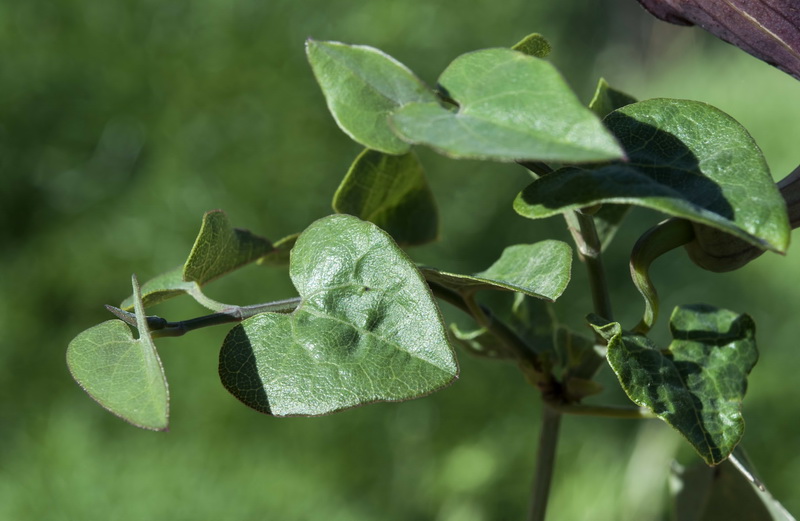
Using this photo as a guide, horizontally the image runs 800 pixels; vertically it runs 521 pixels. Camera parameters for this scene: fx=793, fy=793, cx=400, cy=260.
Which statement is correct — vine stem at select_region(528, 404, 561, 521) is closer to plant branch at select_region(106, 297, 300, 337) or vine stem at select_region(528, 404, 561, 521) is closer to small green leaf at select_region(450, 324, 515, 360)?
small green leaf at select_region(450, 324, 515, 360)

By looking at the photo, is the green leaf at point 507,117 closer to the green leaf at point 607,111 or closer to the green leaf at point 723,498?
the green leaf at point 607,111

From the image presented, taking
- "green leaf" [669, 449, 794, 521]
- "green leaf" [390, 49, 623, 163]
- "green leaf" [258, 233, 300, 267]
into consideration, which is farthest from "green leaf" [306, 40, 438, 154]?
"green leaf" [669, 449, 794, 521]

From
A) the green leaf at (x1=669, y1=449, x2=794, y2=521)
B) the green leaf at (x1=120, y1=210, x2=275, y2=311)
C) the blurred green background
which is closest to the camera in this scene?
the green leaf at (x1=120, y1=210, x2=275, y2=311)

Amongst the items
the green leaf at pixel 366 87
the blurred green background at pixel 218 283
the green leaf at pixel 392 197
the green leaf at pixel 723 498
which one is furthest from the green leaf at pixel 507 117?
the blurred green background at pixel 218 283

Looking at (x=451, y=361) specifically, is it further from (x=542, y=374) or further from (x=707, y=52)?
(x=707, y=52)

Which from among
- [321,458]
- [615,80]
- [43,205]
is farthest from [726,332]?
[615,80]

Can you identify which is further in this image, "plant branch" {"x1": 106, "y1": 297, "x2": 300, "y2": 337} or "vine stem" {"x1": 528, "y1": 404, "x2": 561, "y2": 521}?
"vine stem" {"x1": 528, "y1": 404, "x2": 561, "y2": 521}

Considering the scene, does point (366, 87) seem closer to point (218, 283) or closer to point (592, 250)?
point (592, 250)
